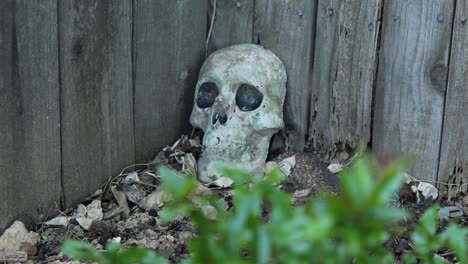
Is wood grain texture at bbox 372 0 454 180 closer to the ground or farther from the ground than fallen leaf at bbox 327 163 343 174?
farther from the ground

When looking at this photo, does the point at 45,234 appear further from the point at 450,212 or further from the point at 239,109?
the point at 450,212

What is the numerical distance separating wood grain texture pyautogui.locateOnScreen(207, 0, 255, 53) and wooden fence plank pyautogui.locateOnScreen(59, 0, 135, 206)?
0.46m

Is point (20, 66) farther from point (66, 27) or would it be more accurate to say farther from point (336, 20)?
point (336, 20)

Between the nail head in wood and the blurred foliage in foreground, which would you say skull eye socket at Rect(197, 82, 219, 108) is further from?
the blurred foliage in foreground

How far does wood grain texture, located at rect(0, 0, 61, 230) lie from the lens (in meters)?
2.65

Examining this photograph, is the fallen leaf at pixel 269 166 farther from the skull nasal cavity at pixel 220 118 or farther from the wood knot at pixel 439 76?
the wood knot at pixel 439 76

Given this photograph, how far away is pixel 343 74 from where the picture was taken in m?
3.26

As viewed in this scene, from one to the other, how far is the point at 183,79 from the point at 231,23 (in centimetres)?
28

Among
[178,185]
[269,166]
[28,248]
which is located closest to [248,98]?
[269,166]

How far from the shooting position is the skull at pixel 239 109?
321cm

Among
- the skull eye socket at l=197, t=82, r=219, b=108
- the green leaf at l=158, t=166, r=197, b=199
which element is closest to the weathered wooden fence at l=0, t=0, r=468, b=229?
the skull eye socket at l=197, t=82, r=219, b=108

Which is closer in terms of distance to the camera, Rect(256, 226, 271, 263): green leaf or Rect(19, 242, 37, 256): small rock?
Rect(256, 226, 271, 263): green leaf

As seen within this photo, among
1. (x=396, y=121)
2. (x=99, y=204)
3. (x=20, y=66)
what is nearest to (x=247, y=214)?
(x=20, y=66)

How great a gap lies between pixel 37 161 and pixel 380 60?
4.03 ft
